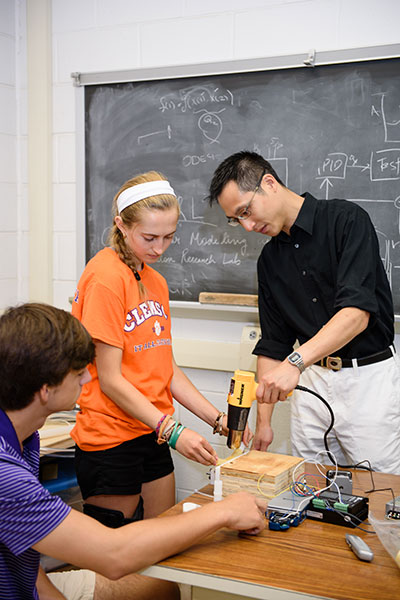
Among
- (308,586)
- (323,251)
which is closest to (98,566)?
(308,586)

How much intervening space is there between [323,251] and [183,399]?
71cm

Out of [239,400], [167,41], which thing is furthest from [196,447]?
[167,41]

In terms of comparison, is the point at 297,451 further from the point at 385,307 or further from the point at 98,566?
the point at 98,566

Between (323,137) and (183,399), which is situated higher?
(323,137)

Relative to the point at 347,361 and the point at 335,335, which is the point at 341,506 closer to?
the point at 335,335

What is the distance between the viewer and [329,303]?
2.19m

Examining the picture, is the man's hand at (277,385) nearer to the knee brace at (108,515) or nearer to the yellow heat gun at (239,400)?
the yellow heat gun at (239,400)

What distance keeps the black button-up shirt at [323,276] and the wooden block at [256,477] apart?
60 cm

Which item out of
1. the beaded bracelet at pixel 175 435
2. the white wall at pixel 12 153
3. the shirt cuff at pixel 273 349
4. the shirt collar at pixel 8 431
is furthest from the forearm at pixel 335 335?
the white wall at pixel 12 153

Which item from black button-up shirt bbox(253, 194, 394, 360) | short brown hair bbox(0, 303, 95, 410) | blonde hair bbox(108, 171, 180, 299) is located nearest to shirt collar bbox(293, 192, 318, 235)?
black button-up shirt bbox(253, 194, 394, 360)

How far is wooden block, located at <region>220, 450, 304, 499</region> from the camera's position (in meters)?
1.61

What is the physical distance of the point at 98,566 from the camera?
1.25 m

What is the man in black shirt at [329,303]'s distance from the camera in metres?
2.11

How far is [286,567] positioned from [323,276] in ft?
3.68
